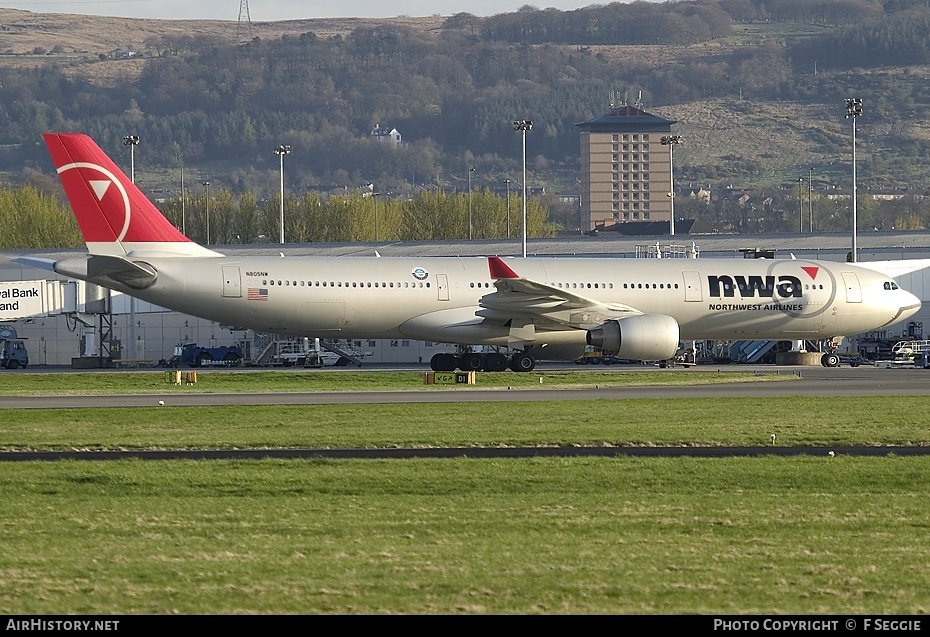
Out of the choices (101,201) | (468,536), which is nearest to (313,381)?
(101,201)

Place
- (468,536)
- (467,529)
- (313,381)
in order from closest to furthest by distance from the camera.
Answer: (468,536), (467,529), (313,381)

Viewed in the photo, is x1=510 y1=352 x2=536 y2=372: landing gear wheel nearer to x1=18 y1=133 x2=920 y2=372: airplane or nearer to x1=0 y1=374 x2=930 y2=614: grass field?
x1=18 y1=133 x2=920 y2=372: airplane

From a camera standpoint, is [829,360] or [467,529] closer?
[467,529]

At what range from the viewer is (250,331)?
208 ft

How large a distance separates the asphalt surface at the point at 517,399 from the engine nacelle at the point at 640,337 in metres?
3.38

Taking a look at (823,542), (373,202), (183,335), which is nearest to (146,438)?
(823,542)

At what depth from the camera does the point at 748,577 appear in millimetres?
11148

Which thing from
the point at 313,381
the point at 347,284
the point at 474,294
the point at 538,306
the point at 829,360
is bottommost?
the point at 313,381

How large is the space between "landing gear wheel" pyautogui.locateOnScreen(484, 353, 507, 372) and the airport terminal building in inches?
519

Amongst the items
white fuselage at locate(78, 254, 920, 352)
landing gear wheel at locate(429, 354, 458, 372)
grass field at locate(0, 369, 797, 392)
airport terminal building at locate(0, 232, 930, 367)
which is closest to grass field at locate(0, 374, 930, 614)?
grass field at locate(0, 369, 797, 392)

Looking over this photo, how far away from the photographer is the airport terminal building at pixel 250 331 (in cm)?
6325

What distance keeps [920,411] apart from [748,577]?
1742 cm

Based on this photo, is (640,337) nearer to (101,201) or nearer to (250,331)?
(101,201)

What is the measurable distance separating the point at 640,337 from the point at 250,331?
26369mm
